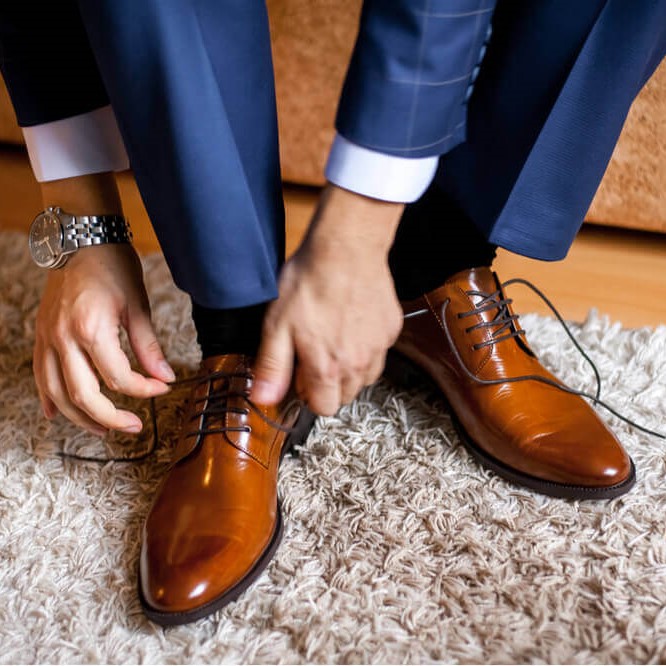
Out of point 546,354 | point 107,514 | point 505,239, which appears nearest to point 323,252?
point 505,239

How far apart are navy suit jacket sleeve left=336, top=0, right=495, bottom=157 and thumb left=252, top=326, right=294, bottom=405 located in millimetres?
157

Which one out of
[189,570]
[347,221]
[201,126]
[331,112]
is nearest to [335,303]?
[347,221]

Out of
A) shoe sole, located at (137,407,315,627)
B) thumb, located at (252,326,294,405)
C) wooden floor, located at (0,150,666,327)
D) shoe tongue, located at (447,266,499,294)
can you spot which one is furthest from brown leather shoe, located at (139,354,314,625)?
wooden floor, located at (0,150,666,327)

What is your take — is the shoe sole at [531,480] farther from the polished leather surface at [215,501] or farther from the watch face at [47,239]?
the watch face at [47,239]

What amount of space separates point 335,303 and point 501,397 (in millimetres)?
301

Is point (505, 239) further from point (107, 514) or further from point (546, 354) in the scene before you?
point (107, 514)

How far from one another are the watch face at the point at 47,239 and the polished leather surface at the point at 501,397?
385 mm

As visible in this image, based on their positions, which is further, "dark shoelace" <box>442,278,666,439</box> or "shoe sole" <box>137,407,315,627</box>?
"dark shoelace" <box>442,278,666,439</box>

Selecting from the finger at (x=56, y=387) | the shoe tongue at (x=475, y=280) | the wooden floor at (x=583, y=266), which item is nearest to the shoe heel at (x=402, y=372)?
the shoe tongue at (x=475, y=280)

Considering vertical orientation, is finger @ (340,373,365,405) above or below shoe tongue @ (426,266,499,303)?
above

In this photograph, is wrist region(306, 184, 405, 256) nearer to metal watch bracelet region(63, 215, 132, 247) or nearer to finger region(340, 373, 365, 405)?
finger region(340, 373, 365, 405)

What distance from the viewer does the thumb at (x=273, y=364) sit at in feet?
1.74

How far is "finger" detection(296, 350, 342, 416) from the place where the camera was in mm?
529

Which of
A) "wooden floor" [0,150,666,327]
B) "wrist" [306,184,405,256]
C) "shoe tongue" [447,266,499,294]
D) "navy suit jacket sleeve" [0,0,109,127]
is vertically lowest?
"wooden floor" [0,150,666,327]
